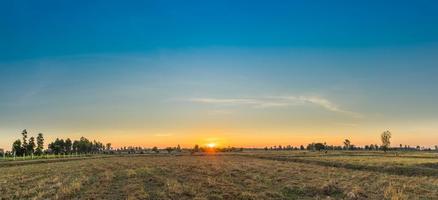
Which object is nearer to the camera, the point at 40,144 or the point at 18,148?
the point at 18,148

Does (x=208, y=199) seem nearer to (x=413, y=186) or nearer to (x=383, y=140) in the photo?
(x=413, y=186)

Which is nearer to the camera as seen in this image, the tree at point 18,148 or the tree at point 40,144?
the tree at point 18,148

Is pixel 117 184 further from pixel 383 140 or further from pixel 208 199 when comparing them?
pixel 383 140

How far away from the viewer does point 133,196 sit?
78.8ft

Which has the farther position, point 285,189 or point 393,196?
point 285,189

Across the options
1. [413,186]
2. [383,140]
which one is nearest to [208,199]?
[413,186]

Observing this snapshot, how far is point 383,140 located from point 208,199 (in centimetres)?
18943

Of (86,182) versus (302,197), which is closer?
(302,197)

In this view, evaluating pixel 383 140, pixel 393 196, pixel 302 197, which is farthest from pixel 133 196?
pixel 383 140

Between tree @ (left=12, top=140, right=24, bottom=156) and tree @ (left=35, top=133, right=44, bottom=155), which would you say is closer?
tree @ (left=12, top=140, right=24, bottom=156)

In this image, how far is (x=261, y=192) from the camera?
1025 inches

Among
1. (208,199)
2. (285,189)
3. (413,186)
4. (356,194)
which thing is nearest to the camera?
(208,199)

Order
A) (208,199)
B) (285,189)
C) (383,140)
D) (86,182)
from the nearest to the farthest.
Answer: (208,199) < (285,189) < (86,182) < (383,140)

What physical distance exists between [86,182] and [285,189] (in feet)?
56.7
